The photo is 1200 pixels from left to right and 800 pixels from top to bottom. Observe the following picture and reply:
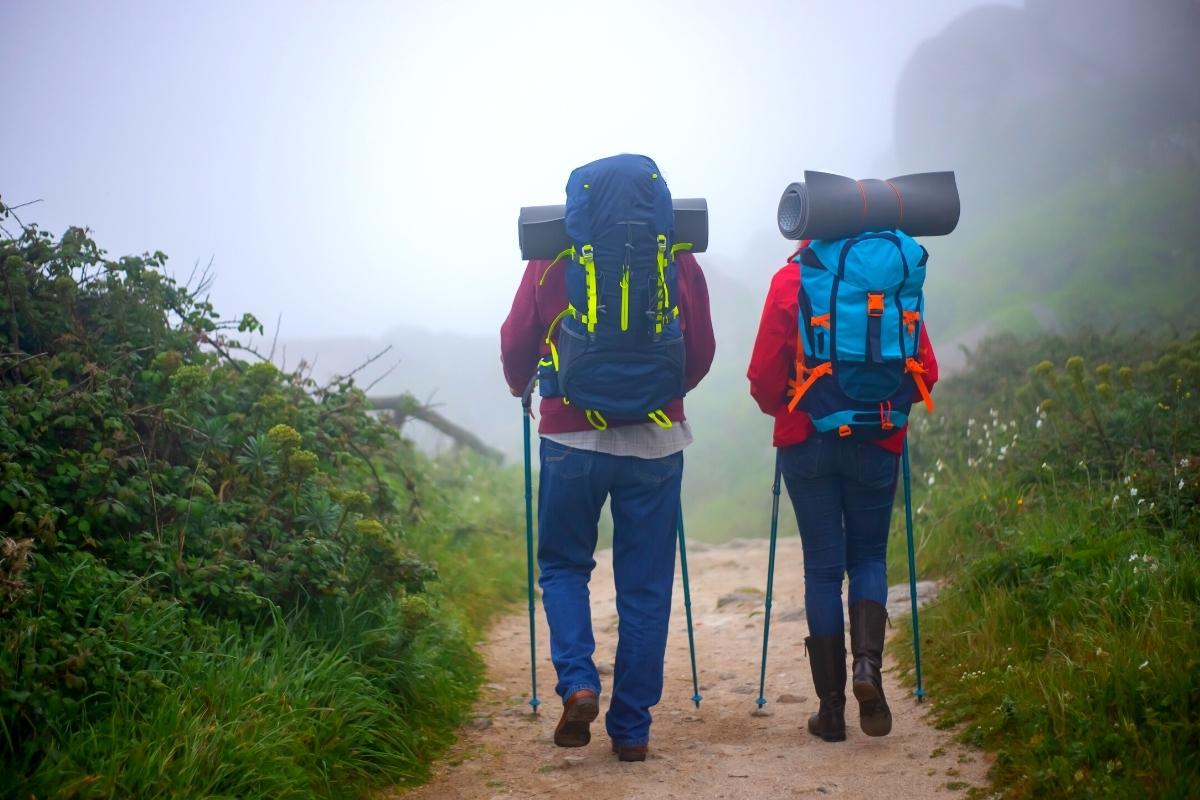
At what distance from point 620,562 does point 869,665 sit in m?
1.15

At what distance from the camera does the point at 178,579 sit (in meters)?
4.25

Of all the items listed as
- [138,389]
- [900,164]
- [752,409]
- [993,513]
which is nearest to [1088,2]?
[900,164]

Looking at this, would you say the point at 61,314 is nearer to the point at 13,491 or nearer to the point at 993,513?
the point at 13,491

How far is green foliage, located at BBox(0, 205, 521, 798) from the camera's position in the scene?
3.41 m

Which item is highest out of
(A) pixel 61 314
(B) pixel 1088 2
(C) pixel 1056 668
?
(B) pixel 1088 2

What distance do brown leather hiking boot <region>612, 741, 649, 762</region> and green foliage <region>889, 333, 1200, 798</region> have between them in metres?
1.33

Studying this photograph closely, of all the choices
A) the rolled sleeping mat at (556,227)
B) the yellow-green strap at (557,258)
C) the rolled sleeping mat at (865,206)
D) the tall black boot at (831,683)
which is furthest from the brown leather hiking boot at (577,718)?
the rolled sleeping mat at (865,206)

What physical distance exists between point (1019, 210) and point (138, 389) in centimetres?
1839

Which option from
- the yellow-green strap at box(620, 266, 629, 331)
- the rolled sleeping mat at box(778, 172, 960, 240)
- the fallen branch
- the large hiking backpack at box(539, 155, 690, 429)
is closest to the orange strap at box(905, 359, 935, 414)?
the rolled sleeping mat at box(778, 172, 960, 240)

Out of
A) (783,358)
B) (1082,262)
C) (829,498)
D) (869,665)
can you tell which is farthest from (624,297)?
(1082,262)

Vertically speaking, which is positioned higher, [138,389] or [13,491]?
[138,389]

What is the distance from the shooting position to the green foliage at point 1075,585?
3510 mm

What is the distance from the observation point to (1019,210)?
20.0 meters

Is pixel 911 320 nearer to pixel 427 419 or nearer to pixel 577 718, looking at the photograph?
pixel 577 718
